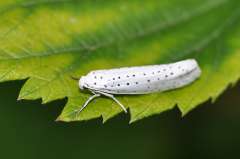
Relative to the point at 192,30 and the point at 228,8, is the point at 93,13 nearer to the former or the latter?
the point at 192,30

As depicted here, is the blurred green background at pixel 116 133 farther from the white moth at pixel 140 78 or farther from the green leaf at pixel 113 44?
the white moth at pixel 140 78

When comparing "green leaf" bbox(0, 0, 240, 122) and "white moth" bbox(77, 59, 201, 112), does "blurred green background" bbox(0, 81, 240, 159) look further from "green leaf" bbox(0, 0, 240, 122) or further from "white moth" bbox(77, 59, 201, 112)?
"white moth" bbox(77, 59, 201, 112)

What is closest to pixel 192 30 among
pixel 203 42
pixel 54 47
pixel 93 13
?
pixel 203 42

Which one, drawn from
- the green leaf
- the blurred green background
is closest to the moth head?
the green leaf

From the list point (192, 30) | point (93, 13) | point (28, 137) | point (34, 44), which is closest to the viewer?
point (34, 44)

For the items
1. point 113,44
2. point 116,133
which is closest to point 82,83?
point 113,44

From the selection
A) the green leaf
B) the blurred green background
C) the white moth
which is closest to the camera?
the green leaf
